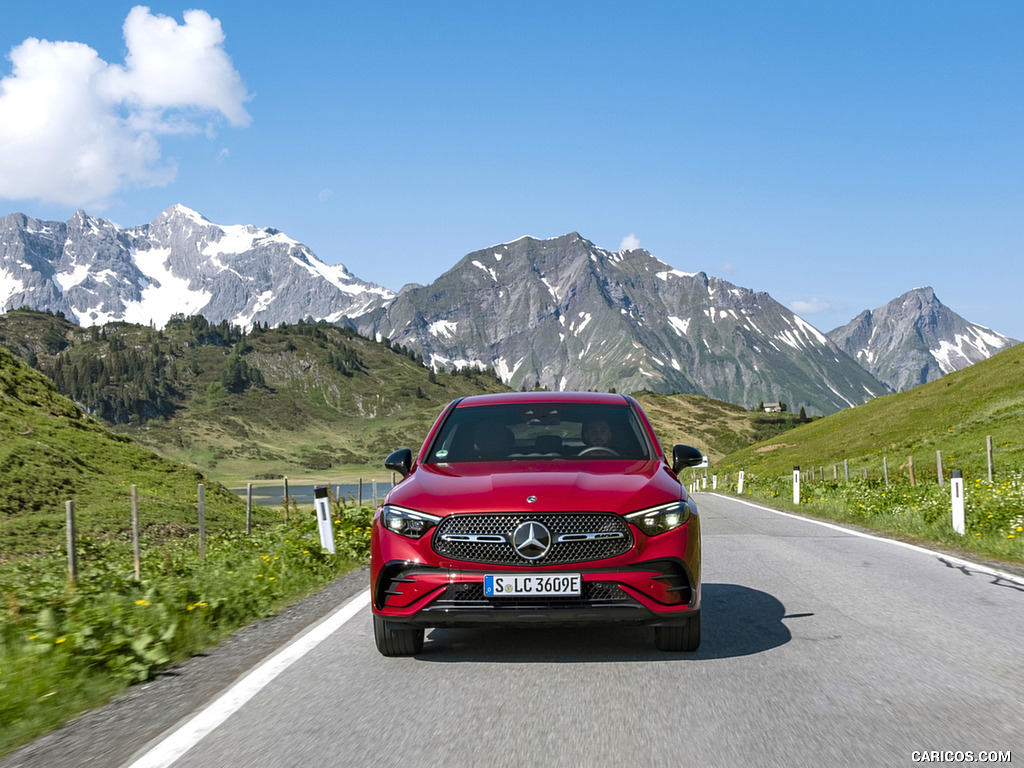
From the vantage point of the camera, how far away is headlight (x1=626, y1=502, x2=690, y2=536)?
5.58 m

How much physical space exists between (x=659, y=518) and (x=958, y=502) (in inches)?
346

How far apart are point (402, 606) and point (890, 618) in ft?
12.2

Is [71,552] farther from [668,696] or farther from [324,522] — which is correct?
[668,696]

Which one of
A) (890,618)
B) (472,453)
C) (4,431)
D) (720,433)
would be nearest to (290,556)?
(472,453)

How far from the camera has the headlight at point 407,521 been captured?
18.4 feet

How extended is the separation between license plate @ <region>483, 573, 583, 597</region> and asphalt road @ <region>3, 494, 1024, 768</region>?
448 mm

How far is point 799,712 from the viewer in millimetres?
4504

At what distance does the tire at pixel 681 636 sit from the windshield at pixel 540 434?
135 cm

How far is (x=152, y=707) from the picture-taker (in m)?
4.82

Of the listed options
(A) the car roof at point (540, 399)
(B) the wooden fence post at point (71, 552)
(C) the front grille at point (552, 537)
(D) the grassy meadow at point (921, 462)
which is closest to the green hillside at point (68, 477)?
(B) the wooden fence post at point (71, 552)

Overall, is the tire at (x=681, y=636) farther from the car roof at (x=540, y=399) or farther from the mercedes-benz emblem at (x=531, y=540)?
the car roof at (x=540, y=399)

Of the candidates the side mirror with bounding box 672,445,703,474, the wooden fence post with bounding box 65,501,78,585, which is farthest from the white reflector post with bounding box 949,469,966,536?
the wooden fence post with bounding box 65,501,78,585

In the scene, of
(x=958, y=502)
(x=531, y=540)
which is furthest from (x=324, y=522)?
(x=958, y=502)

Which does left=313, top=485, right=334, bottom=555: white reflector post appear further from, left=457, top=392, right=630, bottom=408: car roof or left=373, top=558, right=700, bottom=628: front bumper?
left=373, top=558, right=700, bottom=628: front bumper
